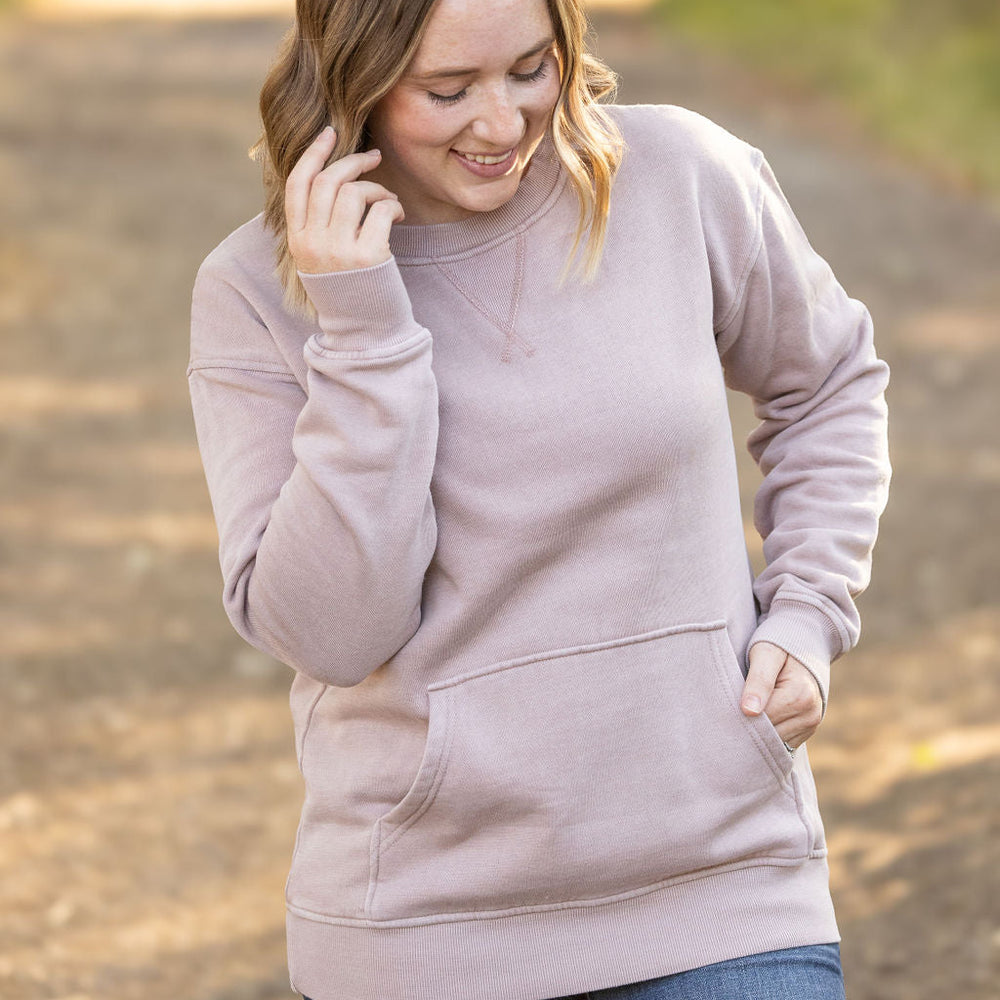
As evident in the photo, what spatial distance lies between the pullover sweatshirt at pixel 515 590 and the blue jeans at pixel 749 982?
0.02 metres

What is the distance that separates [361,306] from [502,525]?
309mm

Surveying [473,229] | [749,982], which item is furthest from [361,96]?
[749,982]

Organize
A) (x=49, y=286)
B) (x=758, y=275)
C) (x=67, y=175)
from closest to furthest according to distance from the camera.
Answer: (x=758, y=275), (x=49, y=286), (x=67, y=175)

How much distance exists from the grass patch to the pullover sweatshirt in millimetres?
9722

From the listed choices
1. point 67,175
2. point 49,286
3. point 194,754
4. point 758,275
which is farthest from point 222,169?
point 758,275

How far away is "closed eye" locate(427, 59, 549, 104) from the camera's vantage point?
5.83 ft

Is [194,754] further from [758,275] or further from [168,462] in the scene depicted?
[758,275]

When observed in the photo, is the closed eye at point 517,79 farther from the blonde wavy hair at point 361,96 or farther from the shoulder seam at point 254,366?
the shoulder seam at point 254,366

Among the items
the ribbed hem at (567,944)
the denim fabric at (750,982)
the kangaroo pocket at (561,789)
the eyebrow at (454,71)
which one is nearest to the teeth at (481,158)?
the eyebrow at (454,71)

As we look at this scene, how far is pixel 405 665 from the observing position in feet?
6.05

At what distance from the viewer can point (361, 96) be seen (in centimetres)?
177

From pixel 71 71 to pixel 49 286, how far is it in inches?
243

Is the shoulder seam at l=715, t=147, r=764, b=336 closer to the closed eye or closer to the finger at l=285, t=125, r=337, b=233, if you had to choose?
the closed eye

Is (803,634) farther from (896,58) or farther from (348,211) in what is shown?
(896,58)
